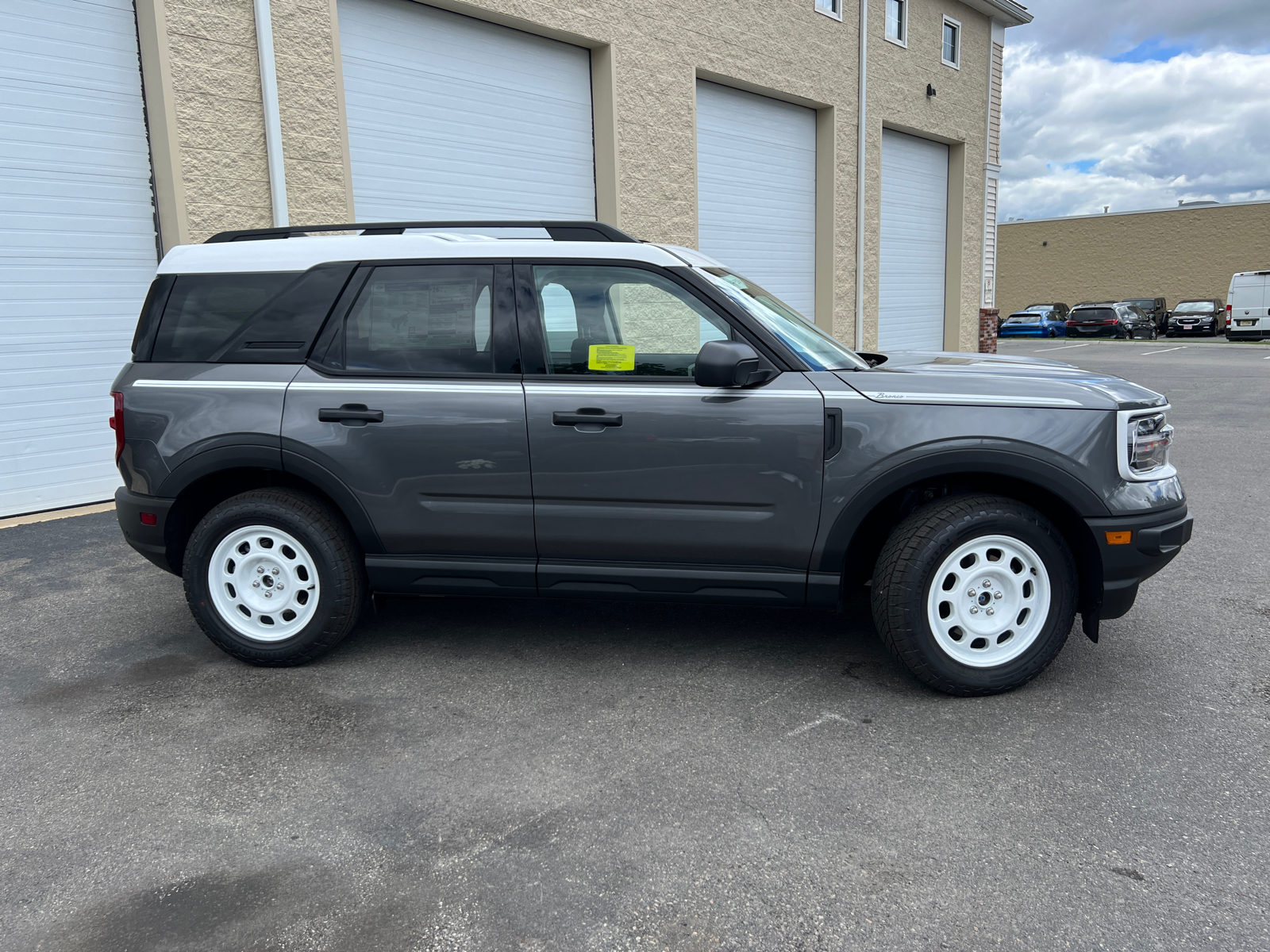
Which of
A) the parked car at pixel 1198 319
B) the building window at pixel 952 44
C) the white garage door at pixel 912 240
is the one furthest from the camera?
the parked car at pixel 1198 319

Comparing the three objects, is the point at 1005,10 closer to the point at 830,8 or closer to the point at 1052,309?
the point at 830,8

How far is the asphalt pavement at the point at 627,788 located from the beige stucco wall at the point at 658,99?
15.2 feet

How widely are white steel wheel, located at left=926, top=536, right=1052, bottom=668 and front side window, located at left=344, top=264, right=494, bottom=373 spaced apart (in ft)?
6.99

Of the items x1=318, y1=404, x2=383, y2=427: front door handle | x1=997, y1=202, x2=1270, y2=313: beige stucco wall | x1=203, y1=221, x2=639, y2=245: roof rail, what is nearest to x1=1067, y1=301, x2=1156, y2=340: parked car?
x1=997, y1=202, x2=1270, y2=313: beige stucco wall

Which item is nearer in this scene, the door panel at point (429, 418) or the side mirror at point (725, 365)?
the side mirror at point (725, 365)

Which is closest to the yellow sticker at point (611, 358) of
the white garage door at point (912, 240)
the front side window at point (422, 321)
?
the front side window at point (422, 321)

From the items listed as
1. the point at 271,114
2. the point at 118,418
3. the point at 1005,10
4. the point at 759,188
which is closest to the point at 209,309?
the point at 118,418

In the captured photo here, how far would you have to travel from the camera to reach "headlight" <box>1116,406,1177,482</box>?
3541 mm

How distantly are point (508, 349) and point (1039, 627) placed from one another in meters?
2.42

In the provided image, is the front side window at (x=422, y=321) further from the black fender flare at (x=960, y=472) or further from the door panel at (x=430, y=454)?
the black fender flare at (x=960, y=472)

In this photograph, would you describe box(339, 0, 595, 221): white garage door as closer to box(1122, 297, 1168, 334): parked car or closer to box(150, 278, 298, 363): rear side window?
box(150, 278, 298, 363): rear side window

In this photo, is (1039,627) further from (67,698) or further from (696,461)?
(67,698)

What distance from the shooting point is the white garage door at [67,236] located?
7.02m

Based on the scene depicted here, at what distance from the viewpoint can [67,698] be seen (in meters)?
3.88
